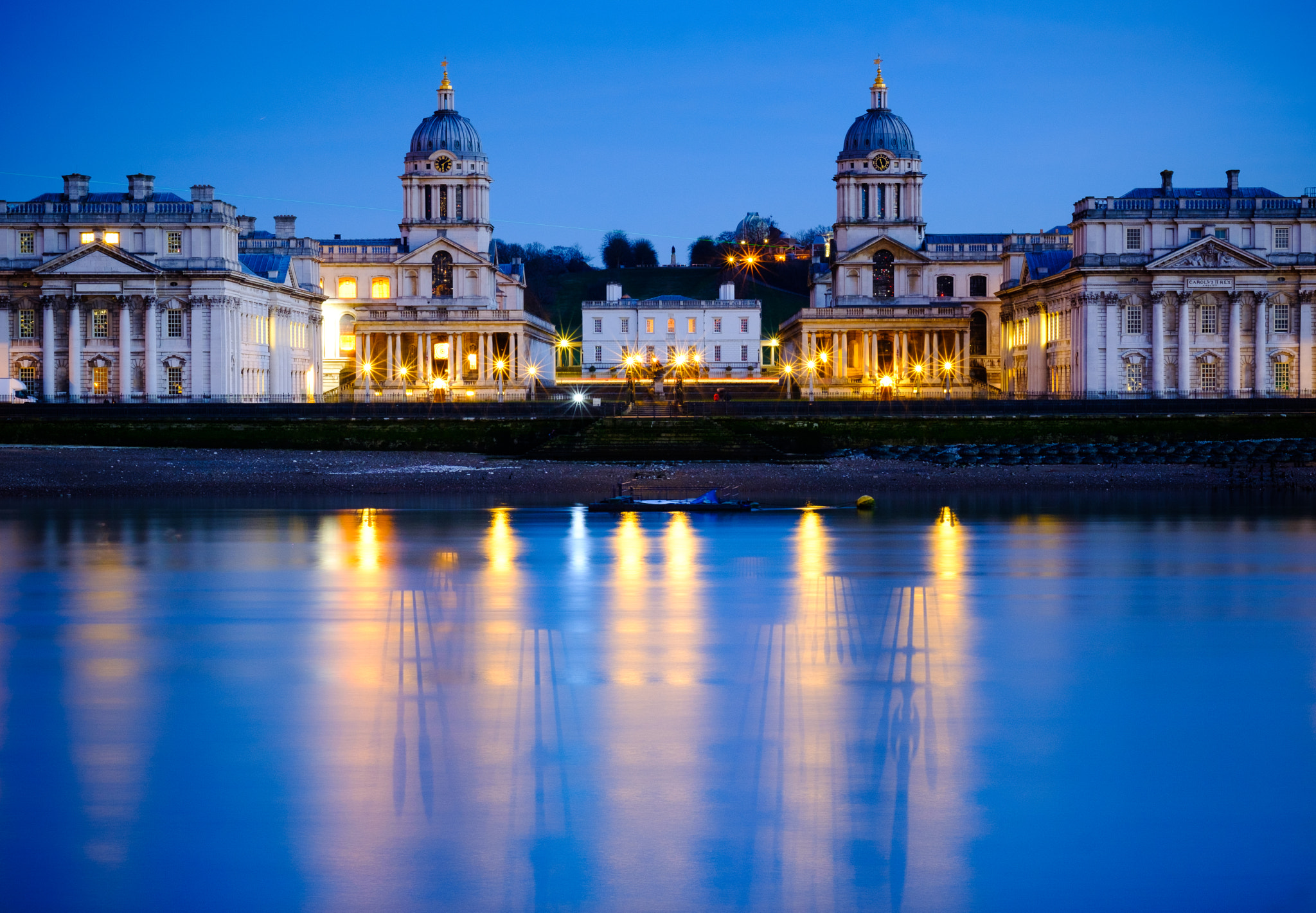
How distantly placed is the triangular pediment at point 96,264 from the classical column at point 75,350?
1690mm

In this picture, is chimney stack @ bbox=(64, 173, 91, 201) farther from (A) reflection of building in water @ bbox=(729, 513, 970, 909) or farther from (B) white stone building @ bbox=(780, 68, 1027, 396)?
(A) reflection of building in water @ bbox=(729, 513, 970, 909)

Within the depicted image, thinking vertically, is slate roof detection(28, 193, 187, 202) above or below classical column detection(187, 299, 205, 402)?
above

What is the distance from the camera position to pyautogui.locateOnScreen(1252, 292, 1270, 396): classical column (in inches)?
3135

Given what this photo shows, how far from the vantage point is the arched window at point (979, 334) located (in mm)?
100250

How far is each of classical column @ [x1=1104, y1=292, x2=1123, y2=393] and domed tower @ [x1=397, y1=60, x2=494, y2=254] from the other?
141ft

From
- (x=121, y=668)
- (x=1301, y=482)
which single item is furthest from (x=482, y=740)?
(x=1301, y=482)

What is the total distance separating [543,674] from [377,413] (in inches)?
1874

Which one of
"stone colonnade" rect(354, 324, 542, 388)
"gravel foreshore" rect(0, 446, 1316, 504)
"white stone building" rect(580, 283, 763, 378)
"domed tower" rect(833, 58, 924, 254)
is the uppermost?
"domed tower" rect(833, 58, 924, 254)

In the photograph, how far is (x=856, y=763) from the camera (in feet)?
41.8

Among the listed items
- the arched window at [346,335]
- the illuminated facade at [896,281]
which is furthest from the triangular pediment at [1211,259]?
the arched window at [346,335]

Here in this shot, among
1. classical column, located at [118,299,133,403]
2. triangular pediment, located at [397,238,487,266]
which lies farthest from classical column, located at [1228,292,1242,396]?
classical column, located at [118,299,133,403]

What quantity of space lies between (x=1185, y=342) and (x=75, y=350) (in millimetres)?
61805

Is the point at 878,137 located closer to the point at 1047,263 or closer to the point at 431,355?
the point at 1047,263

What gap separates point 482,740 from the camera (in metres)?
13.4
